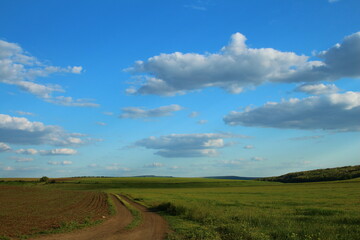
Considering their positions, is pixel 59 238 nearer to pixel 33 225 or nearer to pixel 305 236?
pixel 33 225

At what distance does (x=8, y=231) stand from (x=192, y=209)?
14969 millimetres

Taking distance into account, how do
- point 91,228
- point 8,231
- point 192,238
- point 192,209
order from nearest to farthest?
point 192,238 < point 8,231 < point 91,228 < point 192,209

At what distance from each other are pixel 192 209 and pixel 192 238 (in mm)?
11723

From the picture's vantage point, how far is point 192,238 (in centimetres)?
1630

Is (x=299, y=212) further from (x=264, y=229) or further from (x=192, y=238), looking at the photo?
(x=192, y=238)

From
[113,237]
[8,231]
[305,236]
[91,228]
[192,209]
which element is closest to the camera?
[305,236]

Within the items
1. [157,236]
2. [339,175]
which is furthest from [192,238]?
[339,175]

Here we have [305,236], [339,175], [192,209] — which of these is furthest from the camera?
[339,175]

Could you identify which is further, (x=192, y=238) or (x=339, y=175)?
(x=339, y=175)

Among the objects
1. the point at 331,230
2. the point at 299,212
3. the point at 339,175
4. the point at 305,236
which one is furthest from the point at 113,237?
the point at 339,175

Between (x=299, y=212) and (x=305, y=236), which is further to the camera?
(x=299, y=212)

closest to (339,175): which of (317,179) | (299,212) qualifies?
(317,179)

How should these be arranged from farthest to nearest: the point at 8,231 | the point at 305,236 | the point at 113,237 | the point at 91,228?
the point at 91,228 → the point at 8,231 → the point at 113,237 → the point at 305,236

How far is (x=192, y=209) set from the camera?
91.4ft
